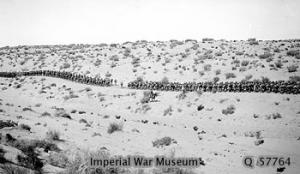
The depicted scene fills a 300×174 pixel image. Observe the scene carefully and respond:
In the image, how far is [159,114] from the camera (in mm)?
31641

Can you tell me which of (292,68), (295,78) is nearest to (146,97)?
(295,78)

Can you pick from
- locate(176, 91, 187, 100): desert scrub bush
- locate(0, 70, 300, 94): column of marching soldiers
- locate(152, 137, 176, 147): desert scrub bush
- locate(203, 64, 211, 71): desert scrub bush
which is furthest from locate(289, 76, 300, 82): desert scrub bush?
locate(152, 137, 176, 147): desert scrub bush

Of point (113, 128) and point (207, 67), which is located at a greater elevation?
point (207, 67)

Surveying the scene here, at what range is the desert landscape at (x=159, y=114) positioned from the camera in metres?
14.3

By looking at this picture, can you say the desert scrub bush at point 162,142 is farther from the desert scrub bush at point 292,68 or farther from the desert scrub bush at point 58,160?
the desert scrub bush at point 292,68

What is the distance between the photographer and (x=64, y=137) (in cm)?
1828

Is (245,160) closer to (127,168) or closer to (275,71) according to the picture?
(127,168)

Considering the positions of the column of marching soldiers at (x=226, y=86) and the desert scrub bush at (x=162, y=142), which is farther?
the column of marching soldiers at (x=226, y=86)

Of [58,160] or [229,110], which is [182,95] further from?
[58,160]

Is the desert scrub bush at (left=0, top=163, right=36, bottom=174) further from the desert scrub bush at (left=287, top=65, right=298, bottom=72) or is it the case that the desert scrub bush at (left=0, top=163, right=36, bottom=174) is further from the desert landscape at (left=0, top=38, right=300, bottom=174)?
the desert scrub bush at (left=287, top=65, right=298, bottom=72)

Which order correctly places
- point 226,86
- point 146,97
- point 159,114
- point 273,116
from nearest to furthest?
point 273,116 → point 159,114 → point 226,86 → point 146,97

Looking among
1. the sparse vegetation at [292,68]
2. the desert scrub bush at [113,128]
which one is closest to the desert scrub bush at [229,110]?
the desert scrub bush at [113,128]

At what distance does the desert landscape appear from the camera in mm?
14266

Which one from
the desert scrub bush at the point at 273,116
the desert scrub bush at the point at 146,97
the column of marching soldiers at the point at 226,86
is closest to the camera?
the desert scrub bush at the point at 273,116
